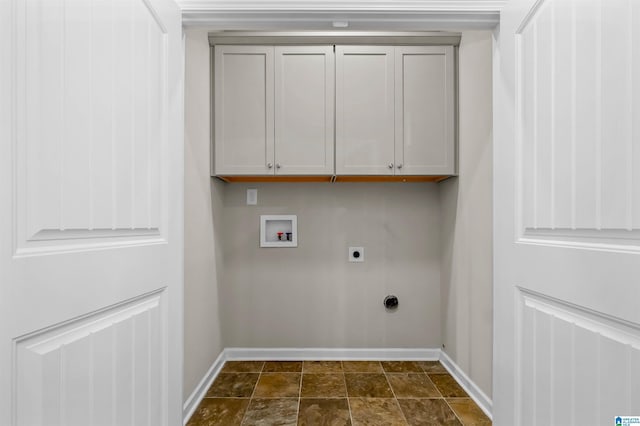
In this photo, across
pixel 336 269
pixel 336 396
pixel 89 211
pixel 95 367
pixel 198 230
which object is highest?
pixel 89 211

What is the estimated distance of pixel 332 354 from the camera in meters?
2.49

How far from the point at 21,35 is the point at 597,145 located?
1192 mm

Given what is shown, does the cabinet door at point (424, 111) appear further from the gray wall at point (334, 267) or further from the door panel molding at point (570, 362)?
the door panel molding at point (570, 362)

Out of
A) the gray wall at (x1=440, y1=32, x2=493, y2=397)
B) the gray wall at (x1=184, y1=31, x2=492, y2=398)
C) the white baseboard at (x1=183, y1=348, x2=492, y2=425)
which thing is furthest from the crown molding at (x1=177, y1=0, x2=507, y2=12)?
the white baseboard at (x1=183, y1=348, x2=492, y2=425)

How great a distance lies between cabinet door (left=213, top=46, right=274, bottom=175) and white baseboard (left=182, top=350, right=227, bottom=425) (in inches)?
54.5

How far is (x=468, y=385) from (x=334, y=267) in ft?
3.94

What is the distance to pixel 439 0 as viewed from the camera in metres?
1.06

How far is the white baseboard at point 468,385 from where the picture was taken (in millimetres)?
1790

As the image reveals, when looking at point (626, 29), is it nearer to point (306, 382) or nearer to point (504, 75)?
point (504, 75)

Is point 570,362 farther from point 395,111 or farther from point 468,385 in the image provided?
point 395,111

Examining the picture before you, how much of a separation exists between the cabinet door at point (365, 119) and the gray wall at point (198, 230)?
0.93 m

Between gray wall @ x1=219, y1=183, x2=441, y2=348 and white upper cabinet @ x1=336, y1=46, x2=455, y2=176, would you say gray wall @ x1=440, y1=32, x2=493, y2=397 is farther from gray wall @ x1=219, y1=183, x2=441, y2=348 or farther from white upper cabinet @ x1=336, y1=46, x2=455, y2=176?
gray wall @ x1=219, y1=183, x2=441, y2=348

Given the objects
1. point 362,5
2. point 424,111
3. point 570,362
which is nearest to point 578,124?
point 570,362

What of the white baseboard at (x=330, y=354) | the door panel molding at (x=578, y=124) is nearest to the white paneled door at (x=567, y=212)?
the door panel molding at (x=578, y=124)
